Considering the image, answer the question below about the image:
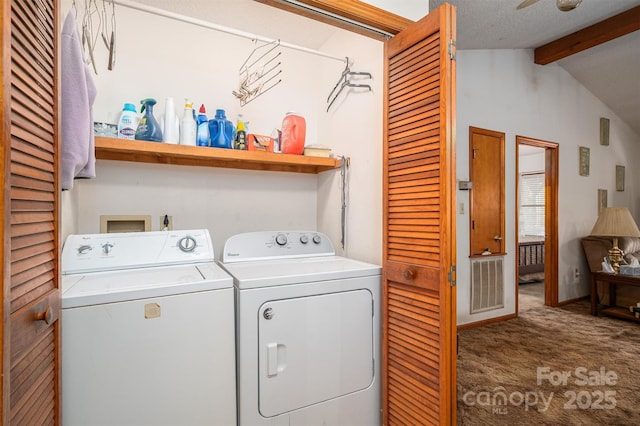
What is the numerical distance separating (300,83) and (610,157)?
5074 mm

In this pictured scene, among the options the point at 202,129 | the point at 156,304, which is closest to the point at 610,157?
the point at 202,129

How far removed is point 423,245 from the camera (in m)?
1.50

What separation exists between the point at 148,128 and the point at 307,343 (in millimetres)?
1424

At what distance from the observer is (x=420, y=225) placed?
1.53m

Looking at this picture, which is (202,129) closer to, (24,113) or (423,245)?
(24,113)

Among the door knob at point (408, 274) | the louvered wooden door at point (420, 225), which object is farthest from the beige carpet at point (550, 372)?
the door knob at point (408, 274)

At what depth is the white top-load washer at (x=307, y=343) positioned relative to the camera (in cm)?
142

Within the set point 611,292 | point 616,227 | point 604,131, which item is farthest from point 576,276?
point 604,131

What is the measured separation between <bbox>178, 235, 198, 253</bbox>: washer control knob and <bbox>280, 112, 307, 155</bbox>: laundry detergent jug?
2.79 ft

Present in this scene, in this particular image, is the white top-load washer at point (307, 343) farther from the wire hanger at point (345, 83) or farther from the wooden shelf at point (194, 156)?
the wire hanger at point (345, 83)

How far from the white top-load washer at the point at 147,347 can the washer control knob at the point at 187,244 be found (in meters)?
0.30

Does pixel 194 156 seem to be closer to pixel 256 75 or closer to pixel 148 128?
pixel 148 128

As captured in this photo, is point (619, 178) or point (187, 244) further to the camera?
point (619, 178)

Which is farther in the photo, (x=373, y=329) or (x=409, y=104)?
(x=373, y=329)
